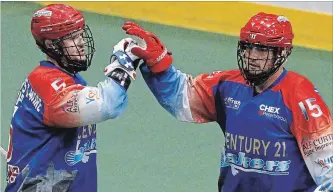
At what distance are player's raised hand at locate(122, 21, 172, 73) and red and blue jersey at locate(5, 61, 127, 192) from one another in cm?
18

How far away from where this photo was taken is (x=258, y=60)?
12.5 ft

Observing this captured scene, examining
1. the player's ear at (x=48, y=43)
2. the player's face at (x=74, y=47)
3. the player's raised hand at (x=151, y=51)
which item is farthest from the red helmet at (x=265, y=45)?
the player's ear at (x=48, y=43)

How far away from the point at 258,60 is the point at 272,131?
27 centimetres

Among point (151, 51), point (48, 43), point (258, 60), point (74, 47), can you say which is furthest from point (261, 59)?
point (48, 43)

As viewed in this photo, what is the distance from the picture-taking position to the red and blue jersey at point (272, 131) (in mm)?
3738

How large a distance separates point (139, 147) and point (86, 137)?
6.74ft

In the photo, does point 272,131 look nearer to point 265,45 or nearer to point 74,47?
point 265,45

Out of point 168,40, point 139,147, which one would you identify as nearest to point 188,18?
point 168,40

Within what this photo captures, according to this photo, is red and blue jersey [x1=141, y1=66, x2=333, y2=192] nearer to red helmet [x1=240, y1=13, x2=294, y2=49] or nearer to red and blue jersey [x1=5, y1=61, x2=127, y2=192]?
red helmet [x1=240, y1=13, x2=294, y2=49]

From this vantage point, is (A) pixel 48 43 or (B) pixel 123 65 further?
(A) pixel 48 43

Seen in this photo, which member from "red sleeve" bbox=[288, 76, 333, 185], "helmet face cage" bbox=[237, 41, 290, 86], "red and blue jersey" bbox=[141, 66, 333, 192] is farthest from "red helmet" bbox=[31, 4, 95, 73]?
"red sleeve" bbox=[288, 76, 333, 185]

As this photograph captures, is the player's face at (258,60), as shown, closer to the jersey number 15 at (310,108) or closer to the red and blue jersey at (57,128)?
the jersey number 15 at (310,108)

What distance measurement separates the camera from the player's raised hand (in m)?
3.92

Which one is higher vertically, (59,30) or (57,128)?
(59,30)
